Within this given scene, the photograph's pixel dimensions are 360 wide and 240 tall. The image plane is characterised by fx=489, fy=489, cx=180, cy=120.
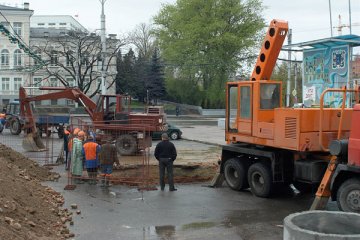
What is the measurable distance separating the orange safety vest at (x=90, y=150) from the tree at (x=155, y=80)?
57251mm

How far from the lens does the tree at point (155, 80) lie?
71250 mm

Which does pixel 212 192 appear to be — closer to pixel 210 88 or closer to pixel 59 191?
pixel 59 191

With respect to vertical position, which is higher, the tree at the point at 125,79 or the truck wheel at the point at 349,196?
the tree at the point at 125,79

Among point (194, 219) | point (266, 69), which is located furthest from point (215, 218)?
point (266, 69)

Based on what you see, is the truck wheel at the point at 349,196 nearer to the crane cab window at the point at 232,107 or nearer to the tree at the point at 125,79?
the crane cab window at the point at 232,107

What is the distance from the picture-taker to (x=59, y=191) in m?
13.2

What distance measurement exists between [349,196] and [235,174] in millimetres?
4509

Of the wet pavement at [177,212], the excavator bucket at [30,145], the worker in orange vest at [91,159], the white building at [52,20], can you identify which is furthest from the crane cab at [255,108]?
the white building at [52,20]

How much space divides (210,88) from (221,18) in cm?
1040

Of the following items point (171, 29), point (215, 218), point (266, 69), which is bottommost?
point (215, 218)

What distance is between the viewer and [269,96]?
12.7m

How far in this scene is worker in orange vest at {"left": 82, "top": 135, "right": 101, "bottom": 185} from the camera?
14.2 meters

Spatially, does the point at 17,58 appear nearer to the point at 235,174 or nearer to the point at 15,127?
the point at 15,127

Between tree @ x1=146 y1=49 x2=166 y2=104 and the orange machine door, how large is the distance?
58.4 m
